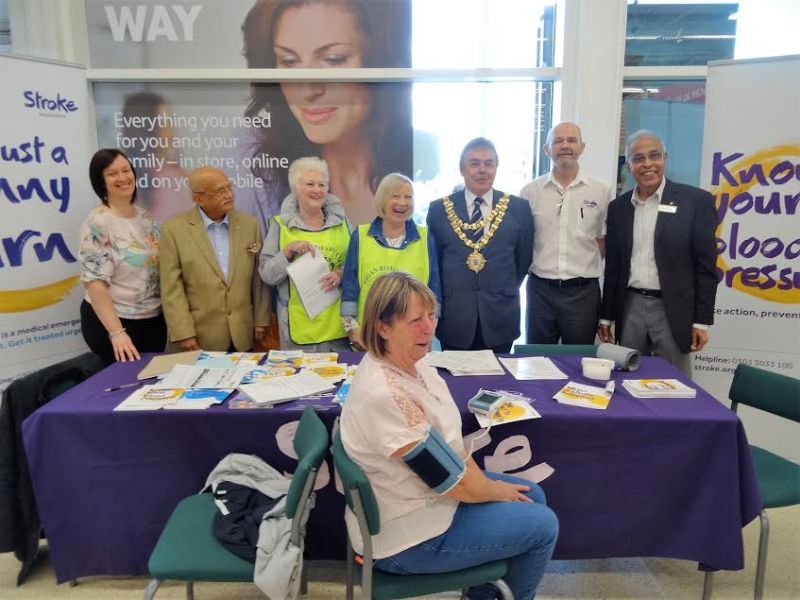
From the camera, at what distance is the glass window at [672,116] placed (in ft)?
12.0

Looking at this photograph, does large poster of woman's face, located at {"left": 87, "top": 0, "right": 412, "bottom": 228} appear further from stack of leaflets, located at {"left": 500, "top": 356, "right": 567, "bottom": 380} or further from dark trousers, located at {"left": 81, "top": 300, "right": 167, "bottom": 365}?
stack of leaflets, located at {"left": 500, "top": 356, "right": 567, "bottom": 380}

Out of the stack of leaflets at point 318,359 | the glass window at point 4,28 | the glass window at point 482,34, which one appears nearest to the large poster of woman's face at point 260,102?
the glass window at point 482,34

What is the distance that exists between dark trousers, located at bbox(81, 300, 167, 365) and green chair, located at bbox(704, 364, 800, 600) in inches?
98.3

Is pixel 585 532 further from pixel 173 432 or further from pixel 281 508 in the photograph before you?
pixel 173 432

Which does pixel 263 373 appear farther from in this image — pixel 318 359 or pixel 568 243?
pixel 568 243

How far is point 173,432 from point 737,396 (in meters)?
2.18

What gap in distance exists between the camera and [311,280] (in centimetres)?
260

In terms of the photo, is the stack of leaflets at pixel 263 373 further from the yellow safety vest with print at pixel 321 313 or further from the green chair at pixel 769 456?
the green chair at pixel 769 456

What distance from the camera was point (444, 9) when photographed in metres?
3.76

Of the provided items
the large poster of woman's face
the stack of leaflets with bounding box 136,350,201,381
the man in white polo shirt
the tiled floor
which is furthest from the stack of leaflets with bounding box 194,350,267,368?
the large poster of woman's face

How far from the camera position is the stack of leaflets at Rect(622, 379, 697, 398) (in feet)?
6.33

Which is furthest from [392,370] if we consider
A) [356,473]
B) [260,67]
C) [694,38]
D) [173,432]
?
[694,38]

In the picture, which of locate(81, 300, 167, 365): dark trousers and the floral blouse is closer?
the floral blouse

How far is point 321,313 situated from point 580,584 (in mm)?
1555
